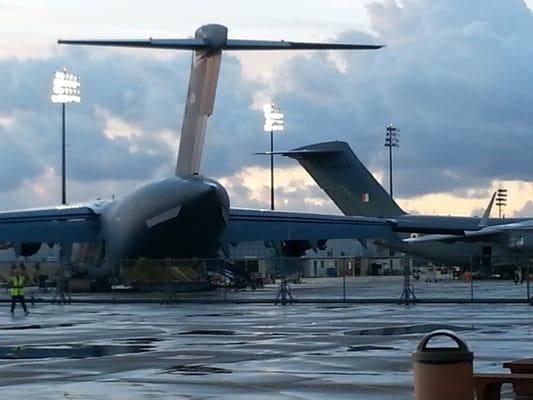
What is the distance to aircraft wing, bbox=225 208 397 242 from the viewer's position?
61.6m

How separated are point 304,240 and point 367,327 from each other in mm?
36662

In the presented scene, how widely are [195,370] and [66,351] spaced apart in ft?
15.1

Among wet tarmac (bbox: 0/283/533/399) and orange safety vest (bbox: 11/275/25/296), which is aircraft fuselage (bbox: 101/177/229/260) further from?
wet tarmac (bbox: 0/283/533/399)

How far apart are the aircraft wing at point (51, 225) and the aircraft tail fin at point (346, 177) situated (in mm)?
20860

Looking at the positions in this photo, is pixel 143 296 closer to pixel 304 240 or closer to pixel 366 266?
pixel 304 240

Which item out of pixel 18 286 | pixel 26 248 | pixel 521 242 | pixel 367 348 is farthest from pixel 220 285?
pixel 367 348

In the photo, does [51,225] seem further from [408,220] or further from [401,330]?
[401,330]

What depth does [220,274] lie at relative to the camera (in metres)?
54.9

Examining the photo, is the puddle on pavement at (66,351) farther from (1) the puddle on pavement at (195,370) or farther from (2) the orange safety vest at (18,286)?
(2) the orange safety vest at (18,286)

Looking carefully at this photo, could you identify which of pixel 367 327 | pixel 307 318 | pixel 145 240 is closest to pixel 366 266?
pixel 145 240

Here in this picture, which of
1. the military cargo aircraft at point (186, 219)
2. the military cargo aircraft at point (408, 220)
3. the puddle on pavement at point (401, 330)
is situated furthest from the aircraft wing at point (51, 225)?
the puddle on pavement at point (401, 330)

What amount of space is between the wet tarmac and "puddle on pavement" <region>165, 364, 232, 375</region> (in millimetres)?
14

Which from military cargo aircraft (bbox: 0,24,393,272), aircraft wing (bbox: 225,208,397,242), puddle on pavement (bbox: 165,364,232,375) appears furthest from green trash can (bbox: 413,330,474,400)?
aircraft wing (bbox: 225,208,397,242)

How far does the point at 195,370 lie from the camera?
1664 centimetres
